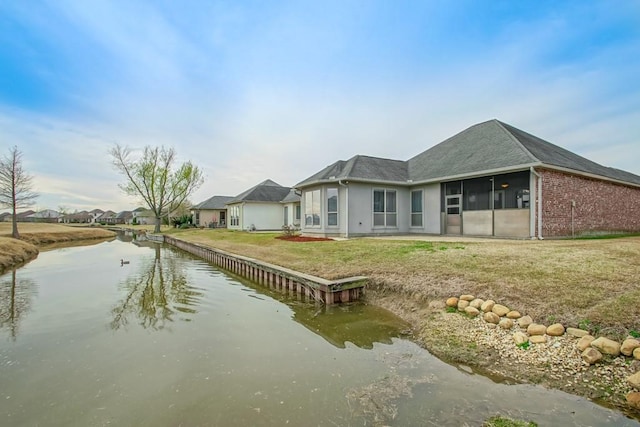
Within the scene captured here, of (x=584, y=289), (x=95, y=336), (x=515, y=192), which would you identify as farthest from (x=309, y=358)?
(x=515, y=192)

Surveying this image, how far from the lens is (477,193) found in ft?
47.1

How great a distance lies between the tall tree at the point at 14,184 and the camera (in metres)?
26.2

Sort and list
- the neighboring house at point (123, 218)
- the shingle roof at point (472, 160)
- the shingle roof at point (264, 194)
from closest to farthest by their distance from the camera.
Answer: the shingle roof at point (472, 160) < the shingle roof at point (264, 194) < the neighboring house at point (123, 218)

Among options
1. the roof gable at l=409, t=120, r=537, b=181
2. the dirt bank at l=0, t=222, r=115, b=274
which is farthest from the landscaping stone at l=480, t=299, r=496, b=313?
the dirt bank at l=0, t=222, r=115, b=274

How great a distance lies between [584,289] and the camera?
5273 millimetres

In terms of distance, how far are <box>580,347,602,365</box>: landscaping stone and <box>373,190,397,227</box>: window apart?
12627 millimetres

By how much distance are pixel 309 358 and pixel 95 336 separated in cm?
420

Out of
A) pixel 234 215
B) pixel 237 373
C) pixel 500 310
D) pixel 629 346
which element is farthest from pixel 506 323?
Answer: pixel 234 215

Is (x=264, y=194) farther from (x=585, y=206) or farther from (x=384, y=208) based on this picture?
(x=585, y=206)

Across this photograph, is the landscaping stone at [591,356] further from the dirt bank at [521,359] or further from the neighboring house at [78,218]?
the neighboring house at [78,218]

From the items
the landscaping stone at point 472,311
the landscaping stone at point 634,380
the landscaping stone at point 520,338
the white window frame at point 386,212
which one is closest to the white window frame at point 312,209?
the white window frame at point 386,212

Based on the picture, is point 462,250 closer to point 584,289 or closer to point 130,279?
point 584,289

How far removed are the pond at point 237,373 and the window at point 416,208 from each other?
421 inches

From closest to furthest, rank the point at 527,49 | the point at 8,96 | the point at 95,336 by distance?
the point at 95,336 → the point at 527,49 → the point at 8,96
